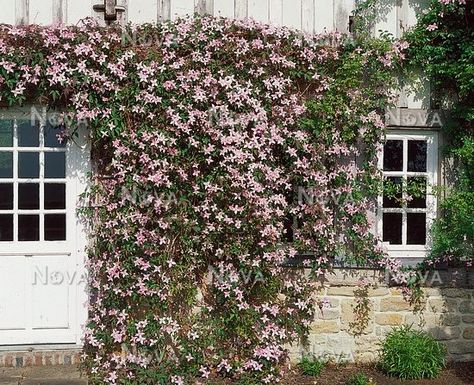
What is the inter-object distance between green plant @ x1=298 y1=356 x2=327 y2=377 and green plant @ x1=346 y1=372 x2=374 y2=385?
40cm

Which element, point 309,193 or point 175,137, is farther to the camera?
point 309,193

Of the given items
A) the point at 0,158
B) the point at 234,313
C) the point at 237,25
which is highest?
the point at 237,25

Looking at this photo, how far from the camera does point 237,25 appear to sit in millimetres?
6367

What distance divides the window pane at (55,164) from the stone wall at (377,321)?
3148 millimetres

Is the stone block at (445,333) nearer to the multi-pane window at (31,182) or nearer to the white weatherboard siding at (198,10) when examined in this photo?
the white weatherboard siding at (198,10)

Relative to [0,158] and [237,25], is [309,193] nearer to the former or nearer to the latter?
[237,25]

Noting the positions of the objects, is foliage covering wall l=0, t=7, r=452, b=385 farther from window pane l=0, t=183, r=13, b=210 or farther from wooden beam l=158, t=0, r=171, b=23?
window pane l=0, t=183, r=13, b=210

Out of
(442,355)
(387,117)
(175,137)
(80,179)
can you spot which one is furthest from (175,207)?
(442,355)

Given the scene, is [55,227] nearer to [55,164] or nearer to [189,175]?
[55,164]

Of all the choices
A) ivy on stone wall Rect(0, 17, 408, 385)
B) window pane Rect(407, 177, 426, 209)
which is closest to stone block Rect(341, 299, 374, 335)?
ivy on stone wall Rect(0, 17, 408, 385)

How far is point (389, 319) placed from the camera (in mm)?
6684

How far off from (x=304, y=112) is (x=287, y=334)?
2430 mm

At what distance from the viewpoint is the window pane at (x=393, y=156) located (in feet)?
22.7

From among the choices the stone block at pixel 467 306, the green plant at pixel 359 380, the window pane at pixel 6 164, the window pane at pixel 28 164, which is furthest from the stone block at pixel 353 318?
the window pane at pixel 6 164
